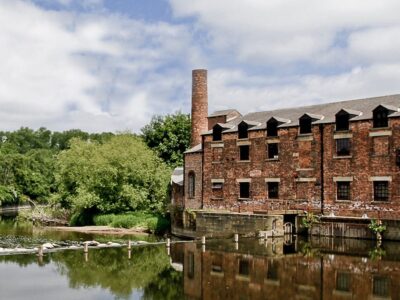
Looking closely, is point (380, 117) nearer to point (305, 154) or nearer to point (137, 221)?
point (305, 154)

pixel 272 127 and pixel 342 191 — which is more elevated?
pixel 272 127

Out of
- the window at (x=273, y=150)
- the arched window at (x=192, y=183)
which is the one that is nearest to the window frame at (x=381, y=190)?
the window at (x=273, y=150)

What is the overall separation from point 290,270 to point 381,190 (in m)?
11.2

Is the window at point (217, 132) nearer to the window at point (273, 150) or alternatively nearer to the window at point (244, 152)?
the window at point (244, 152)

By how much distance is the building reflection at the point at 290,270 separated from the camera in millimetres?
18250

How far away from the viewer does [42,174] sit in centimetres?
8306

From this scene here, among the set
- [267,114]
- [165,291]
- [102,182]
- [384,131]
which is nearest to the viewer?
[165,291]

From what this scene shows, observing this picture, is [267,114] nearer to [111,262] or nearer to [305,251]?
[305,251]

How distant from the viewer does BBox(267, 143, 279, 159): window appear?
3522cm

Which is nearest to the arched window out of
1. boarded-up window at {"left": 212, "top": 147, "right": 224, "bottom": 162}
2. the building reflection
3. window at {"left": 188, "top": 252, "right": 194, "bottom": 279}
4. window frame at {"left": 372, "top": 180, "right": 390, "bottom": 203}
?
boarded-up window at {"left": 212, "top": 147, "right": 224, "bottom": 162}

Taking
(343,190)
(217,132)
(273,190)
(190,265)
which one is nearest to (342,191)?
(343,190)

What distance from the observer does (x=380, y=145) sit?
30.8m

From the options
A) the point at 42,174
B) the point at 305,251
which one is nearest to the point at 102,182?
the point at 305,251

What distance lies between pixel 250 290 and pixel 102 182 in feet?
90.4
